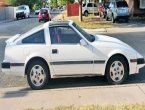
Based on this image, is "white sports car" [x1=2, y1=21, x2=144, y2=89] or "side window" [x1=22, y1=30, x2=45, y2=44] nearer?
"white sports car" [x1=2, y1=21, x2=144, y2=89]

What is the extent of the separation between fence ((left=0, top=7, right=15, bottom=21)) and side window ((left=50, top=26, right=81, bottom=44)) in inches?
1778

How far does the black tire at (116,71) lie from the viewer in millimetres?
9734

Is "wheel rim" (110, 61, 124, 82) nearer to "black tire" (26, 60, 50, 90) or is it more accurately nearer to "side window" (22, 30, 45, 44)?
"black tire" (26, 60, 50, 90)

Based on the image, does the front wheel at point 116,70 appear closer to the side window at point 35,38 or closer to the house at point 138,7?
the side window at point 35,38

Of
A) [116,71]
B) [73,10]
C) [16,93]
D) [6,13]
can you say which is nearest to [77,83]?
[116,71]

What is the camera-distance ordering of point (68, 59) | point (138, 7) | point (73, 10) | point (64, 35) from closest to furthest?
point (68, 59) < point (64, 35) < point (138, 7) < point (73, 10)

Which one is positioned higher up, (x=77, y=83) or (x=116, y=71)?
(x=116, y=71)

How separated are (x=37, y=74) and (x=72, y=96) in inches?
55.3

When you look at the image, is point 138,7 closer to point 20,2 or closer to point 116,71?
point 116,71

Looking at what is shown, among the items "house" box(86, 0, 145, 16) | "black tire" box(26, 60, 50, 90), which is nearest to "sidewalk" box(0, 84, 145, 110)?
"black tire" box(26, 60, 50, 90)

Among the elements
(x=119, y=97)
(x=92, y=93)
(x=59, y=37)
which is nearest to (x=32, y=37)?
(x=59, y=37)

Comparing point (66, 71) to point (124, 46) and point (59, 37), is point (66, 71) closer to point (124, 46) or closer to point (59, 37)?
point (59, 37)

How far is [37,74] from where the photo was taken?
9.76m

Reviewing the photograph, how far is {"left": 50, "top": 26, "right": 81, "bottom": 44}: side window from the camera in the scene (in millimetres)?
9844
